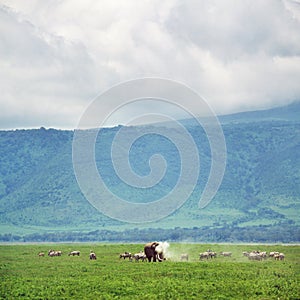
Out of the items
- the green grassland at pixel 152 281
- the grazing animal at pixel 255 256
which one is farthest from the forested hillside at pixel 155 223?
the green grassland at pixel 152 281

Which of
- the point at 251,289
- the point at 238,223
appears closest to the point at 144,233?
the point at 238,223

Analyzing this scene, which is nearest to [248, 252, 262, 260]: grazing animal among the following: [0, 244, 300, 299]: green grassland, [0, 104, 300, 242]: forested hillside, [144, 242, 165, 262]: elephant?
[0, 244, 300, 299]: green grassland

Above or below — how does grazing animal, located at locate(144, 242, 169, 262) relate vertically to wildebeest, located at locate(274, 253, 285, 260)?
above

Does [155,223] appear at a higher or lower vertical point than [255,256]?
lower

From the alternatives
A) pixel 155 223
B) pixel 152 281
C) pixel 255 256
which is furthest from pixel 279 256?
pixel 155 223

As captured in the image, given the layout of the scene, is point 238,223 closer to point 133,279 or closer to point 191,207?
point 191,207

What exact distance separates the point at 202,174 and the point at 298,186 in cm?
2686

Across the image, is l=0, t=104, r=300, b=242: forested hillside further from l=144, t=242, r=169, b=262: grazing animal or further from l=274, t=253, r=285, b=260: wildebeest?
l=144, t=242, r=169, b=262: grazing animal

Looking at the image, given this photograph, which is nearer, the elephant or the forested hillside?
the elephant

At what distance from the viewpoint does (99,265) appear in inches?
1572

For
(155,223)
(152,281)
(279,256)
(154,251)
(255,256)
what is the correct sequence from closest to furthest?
(152,281)
(154,251)
(279,256)
(255,256)
(155,223)

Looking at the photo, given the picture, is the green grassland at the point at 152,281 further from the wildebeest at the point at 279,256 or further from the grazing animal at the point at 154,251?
the grazing animal at the point at 154,251

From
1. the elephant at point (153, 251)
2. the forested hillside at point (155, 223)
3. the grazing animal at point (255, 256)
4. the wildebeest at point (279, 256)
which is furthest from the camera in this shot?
the forested hillside at point (155, 223)

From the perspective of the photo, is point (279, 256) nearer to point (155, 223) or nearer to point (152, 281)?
point (152, 281)
